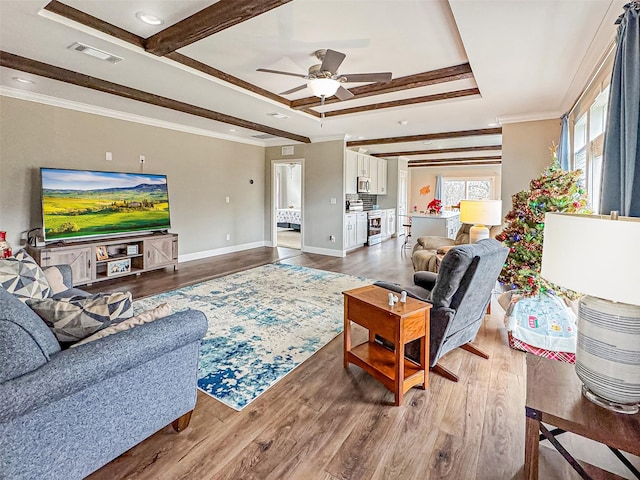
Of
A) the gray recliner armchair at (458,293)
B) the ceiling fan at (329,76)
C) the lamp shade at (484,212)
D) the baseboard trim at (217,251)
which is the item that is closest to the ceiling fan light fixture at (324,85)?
the ceiling fan at (329,76)

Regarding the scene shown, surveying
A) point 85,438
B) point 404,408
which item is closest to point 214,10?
point 85,438

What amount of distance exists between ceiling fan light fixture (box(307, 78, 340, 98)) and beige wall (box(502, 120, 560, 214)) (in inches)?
134

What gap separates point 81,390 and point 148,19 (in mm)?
2678

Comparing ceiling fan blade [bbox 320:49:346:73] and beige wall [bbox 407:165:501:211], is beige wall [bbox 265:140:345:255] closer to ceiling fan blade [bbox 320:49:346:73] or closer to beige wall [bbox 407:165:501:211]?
ceiling fan blade [bbox 320:49:346:73]

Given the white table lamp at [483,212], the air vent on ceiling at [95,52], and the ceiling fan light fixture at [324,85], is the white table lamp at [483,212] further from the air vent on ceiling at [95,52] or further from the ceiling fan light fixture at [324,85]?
the air vent on ceiling at [95,52]

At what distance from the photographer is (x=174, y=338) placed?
167cm

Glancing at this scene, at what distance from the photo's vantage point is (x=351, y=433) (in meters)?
1.96

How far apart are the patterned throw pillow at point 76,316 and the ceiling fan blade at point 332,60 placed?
2431 mm

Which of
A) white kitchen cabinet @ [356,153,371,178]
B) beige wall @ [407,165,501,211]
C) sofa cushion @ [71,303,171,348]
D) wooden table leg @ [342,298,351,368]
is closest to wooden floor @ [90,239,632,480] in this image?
wooden table leg @ [342,298,351,368]

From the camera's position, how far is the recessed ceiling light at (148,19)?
2566mm

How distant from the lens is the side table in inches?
46.7

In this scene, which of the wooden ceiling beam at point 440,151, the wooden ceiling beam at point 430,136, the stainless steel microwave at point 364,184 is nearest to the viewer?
the wooden ceiling beam at point 430,136

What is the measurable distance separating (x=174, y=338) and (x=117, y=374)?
10.7 inches

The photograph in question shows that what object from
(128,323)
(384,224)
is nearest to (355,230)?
(384,224)
